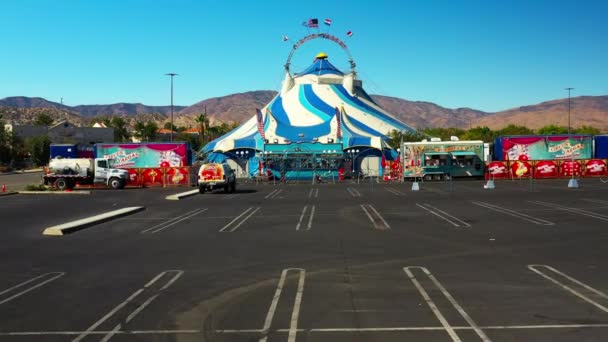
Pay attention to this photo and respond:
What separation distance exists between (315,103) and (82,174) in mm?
36734

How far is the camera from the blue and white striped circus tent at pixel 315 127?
61031 mm

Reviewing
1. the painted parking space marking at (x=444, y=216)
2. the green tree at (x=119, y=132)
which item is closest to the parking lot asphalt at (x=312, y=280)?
the painted parking space marking at (x=444, y=216)

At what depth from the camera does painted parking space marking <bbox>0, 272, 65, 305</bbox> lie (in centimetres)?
957

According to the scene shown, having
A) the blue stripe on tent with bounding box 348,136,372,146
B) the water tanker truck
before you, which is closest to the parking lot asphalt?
the water tanker truck

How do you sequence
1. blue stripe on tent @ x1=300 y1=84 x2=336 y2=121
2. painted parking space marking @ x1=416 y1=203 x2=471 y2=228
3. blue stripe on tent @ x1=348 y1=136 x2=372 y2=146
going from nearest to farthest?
painted parking space marking @ x1=416 y1=203 x2=471 y2=228, blue stripe on tent @ x1=348 y1=136 x2=372 y2=146, blue stripe on tent @ x1=300 y1=84 x2=336 y2=121

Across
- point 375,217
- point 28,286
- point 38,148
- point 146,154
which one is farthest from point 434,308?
point 38,148

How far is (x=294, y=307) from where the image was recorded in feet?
27.8

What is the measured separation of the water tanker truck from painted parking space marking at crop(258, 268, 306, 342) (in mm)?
36598

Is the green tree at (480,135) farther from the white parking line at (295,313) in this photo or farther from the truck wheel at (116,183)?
the white parking line at (295,313)

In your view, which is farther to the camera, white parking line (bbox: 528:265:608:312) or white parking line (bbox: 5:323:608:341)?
white parking line (bbox: 528:265:608:312)

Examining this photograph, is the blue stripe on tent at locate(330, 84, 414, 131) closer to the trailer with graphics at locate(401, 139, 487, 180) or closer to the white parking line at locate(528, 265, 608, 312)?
the trailer with graphics at locate(401, 139, 487, 180)

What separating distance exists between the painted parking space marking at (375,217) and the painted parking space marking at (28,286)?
33.5 feet

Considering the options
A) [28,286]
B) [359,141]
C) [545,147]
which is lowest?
[28,286]

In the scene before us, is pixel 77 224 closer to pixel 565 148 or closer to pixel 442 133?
pixel 565 148
